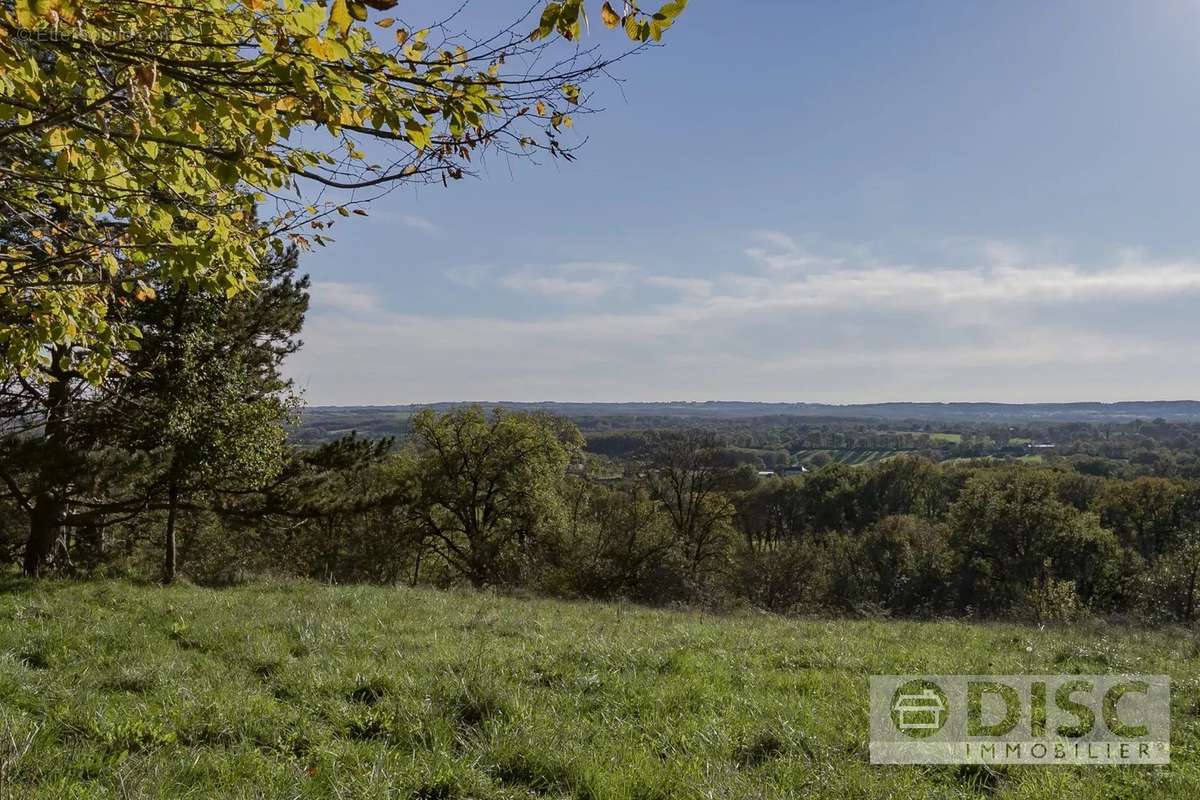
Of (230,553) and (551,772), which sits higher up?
(551,772)

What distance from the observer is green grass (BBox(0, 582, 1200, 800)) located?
371 cm

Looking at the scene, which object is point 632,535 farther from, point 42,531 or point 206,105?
point 206,105

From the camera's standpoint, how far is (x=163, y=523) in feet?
73.6

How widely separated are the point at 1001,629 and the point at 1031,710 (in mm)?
6960

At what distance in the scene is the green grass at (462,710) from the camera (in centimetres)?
371

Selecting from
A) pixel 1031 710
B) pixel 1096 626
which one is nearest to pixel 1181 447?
pixel 1096 626

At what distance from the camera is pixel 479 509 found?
29.5 metres

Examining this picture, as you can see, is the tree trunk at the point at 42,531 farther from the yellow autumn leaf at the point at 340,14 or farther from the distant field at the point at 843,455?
the distant field at the point at 843,455

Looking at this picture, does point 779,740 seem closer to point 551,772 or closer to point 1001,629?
point 551,772

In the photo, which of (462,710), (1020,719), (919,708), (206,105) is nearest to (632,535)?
(919,708)

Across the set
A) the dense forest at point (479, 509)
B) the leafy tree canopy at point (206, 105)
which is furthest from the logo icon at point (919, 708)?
the dense forest at point (479, 509)

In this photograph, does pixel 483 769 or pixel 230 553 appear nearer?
pixel 483 769

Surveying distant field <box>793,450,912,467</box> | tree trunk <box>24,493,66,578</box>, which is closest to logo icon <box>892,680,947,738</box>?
tree trunk <box>24,493,66,578</box>

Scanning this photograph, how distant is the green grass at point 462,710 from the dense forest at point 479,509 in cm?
389
